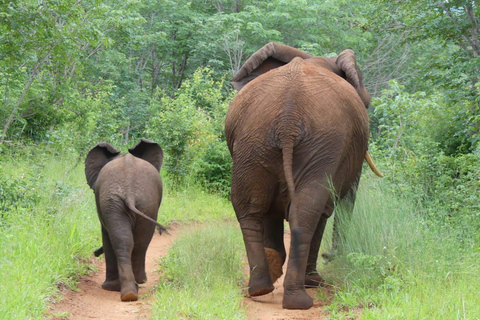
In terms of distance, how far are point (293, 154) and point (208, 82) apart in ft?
42.3

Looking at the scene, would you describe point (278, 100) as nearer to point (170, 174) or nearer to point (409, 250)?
point (409, 250)

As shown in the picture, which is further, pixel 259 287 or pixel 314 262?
pixel 314 262

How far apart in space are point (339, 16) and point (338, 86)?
22.8 m

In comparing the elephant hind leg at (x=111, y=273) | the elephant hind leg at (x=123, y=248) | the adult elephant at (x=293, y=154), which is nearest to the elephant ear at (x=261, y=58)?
the adult elephant at (x=293, y=154)

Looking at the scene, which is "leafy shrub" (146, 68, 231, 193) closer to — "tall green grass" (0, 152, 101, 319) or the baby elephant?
"tall green grass" (0, 152, 101, 319)

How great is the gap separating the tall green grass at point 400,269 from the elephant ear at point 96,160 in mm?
2700

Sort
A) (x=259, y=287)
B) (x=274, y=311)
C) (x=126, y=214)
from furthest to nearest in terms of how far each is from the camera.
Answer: (x=126, y=214) < (x=259, y=287) < (x=274, y=311)

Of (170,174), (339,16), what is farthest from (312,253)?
(339,16)

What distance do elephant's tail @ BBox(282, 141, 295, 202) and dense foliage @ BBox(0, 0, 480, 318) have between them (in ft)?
5.33

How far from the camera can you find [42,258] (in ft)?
19.9

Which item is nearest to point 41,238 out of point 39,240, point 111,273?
point 39,240

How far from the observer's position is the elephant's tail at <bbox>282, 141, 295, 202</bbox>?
551 cm

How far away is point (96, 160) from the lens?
7.29 meters

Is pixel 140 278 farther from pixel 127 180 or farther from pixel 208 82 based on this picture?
pixel 208 82
